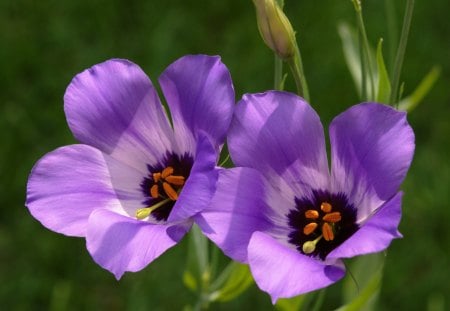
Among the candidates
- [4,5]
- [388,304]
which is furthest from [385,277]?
[4,5]

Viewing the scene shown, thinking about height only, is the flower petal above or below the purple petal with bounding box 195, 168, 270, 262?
above

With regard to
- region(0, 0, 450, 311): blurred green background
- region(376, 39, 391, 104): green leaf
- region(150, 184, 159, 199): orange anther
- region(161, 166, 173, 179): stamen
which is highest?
region(376, 39, 391, 104): green leaf

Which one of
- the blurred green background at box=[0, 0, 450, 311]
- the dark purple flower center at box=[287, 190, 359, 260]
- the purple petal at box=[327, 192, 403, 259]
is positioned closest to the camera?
the purple petal at box=[327, 192, 403, 259]

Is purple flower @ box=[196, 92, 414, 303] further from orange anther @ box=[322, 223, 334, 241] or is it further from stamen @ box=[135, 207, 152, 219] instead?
stamen @ box=[135, 207, 152, 219]

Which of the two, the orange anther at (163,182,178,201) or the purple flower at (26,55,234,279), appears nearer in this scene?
the purple flower at (26,55,234,279)

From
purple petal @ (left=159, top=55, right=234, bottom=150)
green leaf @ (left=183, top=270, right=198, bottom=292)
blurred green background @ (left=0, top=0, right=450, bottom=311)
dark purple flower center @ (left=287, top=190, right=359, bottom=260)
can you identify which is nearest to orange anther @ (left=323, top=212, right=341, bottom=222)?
dark purple flower center @ (left=287, top=190, right=359, bottom=260)

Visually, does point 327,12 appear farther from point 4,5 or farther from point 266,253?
point 266,253

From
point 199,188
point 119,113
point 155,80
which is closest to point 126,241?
point 199,188

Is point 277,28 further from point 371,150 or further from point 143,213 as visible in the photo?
point 143,213

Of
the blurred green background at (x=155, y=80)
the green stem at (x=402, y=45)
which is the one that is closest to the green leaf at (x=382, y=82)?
the green stem at (x=402, y=45)
